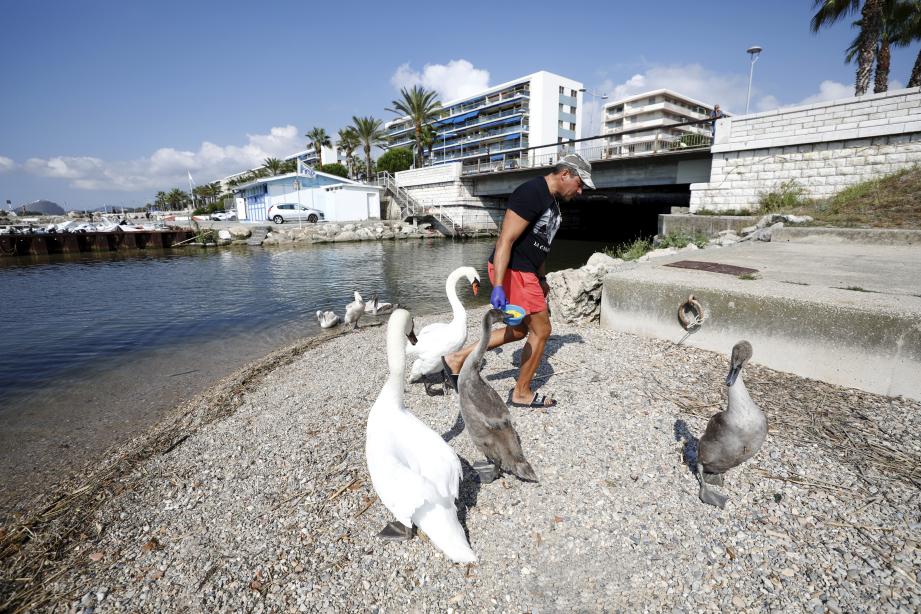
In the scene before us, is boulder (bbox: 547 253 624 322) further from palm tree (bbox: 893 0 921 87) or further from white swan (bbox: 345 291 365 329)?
palm tree (bbox: 893 0 921 87)

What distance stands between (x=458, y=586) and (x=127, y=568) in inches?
95.0

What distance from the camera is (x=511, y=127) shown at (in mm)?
75750

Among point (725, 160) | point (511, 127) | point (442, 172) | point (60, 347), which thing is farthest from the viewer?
point (511, 127)

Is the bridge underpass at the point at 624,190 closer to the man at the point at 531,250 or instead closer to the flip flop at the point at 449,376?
the man at the point at 531,250

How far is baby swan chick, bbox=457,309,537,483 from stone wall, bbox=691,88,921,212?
19976 millimetres

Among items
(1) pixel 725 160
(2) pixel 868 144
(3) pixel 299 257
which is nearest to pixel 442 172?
(3) pixel 299 257

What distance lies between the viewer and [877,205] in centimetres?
1298

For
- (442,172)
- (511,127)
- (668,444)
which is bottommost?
(668,444)

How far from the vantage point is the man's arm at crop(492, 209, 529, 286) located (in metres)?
3.90

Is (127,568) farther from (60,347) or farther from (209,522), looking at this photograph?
(60,347)

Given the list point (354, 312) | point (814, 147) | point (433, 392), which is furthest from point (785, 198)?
point (433, 392)

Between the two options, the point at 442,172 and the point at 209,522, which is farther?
the point at 442,172

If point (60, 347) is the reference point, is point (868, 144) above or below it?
above

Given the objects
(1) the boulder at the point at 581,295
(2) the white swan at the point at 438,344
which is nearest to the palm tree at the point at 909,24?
(1) the boulder at the point at 581,295
